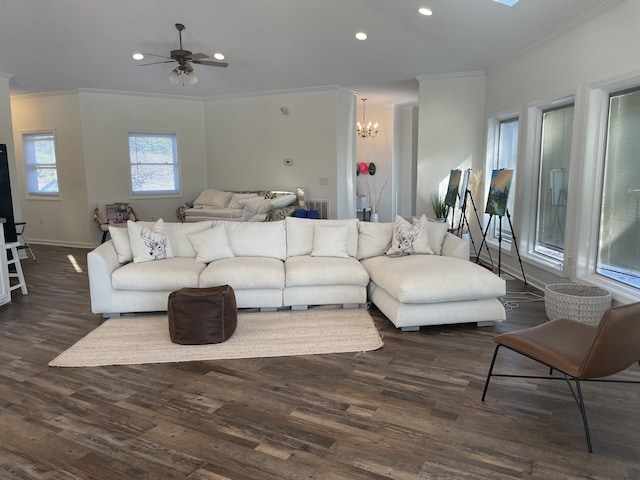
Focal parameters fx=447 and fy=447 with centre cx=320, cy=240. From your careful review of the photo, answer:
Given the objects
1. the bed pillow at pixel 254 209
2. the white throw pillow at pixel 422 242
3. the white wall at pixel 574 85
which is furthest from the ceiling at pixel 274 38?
the white throw pillow at pixel 422 242

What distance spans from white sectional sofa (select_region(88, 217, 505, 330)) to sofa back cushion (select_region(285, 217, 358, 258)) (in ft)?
0.04

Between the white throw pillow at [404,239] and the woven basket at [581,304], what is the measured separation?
51.9 inches

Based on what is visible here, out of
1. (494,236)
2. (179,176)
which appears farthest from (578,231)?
(179,176)

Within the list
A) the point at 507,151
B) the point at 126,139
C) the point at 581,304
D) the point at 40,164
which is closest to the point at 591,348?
the point at 581,304

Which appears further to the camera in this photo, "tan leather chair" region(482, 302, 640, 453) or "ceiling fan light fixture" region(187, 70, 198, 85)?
"ceiling fan light fixture" region(187, 70, 198, 85)

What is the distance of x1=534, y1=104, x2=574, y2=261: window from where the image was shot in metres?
5.04

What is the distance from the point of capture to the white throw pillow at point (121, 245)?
4.51 meters

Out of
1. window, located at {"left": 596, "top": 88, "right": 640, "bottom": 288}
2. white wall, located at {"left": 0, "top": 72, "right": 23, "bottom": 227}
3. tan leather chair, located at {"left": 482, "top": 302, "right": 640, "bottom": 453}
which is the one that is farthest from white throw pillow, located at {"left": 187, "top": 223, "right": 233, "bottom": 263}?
white wall, located at {"left": 0, "top": 72, "right": 23, "bottom": 227}

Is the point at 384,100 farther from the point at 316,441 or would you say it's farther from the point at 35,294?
the point at 316,441

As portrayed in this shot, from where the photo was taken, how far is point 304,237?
15.9 ft

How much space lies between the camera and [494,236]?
6820 mm

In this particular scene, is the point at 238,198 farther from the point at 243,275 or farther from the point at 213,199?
the point at 243,275

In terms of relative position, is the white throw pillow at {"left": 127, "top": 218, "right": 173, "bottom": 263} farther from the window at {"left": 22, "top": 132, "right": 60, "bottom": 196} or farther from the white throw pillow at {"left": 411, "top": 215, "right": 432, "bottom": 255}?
the window at {"left": 22, "top": 132, "right": 60, "bottom": 196}

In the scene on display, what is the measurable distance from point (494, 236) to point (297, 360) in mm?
4610
